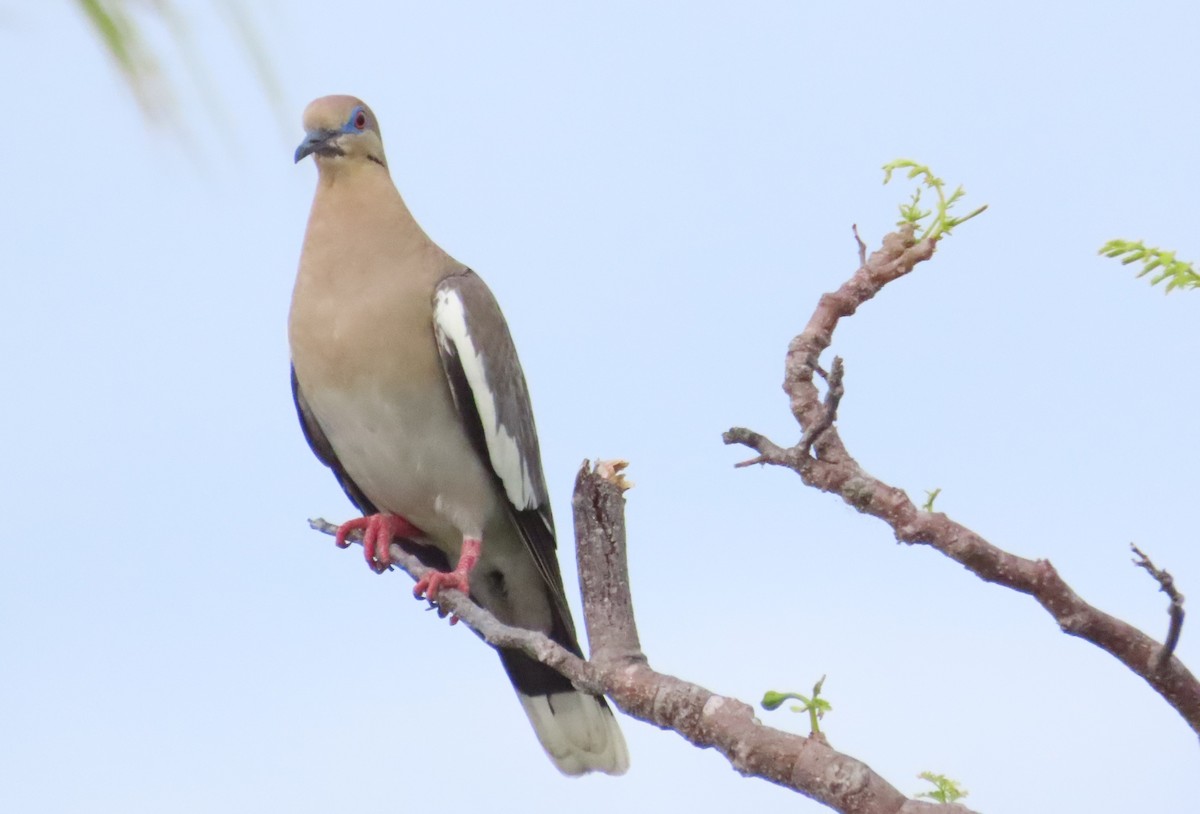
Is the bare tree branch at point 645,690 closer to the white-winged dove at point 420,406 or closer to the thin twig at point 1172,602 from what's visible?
the thin twig at point 1172,602

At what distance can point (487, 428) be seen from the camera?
4117 millimetres

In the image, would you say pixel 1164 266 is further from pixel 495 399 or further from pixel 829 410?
pixel 495 399

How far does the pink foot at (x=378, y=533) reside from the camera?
4.20 meters

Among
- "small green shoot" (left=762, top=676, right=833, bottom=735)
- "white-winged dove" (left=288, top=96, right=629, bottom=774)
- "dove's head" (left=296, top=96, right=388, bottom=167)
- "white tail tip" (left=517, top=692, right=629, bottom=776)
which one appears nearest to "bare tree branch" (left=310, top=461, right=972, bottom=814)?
"small green shoot" (left=762, top=676, right=833, bottom=735)

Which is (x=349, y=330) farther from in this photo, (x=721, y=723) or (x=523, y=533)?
(x=721, y=723)

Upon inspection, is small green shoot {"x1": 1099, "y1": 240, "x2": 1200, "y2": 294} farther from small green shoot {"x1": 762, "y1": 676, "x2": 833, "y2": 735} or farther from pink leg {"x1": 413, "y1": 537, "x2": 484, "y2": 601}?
pink leg {"x1": 413, "y1": 537, "x2": 484, "y2": 601}

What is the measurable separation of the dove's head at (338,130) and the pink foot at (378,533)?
103 centimetres

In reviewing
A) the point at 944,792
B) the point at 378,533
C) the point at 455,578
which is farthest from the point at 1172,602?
the point at 378,533

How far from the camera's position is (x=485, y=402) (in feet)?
13.4

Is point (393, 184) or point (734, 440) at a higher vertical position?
point (393, 184)

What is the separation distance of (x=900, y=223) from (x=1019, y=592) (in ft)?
2.02

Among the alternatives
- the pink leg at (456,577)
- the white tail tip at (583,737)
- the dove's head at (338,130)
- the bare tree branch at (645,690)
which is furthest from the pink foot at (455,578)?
the dove's head at (338,130)

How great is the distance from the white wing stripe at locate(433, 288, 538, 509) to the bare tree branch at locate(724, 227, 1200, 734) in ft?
6.38

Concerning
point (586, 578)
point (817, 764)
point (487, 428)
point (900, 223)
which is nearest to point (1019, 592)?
point (817, 764)
